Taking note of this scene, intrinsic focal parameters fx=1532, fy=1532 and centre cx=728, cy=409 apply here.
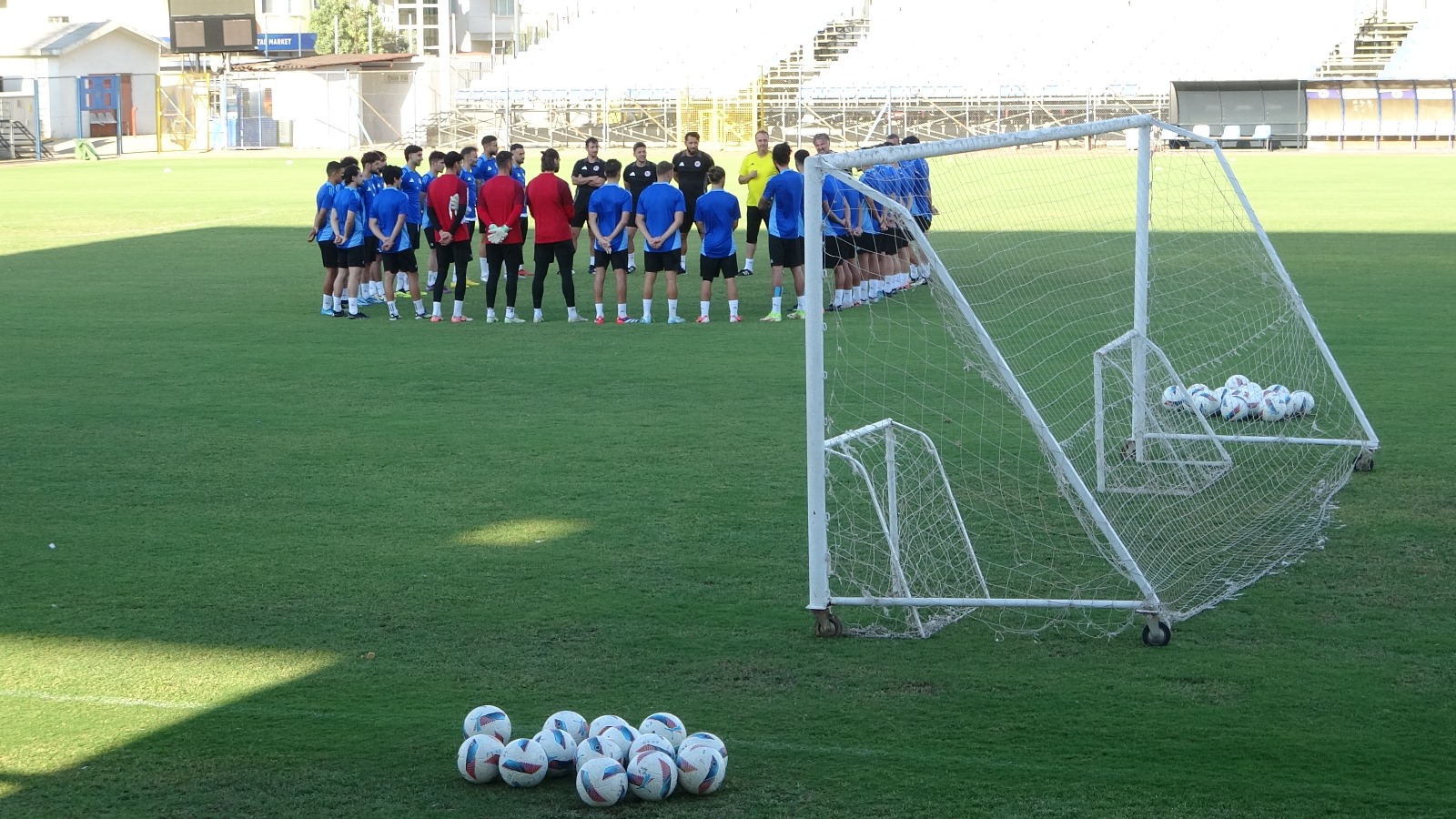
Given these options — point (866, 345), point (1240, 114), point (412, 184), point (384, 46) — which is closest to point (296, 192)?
point (412, 184)

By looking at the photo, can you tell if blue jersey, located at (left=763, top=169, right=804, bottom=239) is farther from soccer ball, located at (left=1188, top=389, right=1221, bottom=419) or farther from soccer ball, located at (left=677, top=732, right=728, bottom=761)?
soccer ball, located at (left=677, top=732, right=728, bottom=761)

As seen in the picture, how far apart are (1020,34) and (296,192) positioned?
26969 millimetres

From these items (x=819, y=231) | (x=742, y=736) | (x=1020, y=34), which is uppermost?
(x=1020, y=34)

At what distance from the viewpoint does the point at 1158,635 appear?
20.0ft

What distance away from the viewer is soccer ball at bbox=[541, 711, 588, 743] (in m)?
4.99

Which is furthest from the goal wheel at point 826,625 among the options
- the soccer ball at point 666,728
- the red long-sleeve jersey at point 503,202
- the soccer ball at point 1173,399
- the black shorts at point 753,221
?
the black shorts at point 753,221

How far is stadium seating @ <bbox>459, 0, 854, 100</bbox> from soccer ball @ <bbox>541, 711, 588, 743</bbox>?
154ft

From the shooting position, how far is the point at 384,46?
78000 mm

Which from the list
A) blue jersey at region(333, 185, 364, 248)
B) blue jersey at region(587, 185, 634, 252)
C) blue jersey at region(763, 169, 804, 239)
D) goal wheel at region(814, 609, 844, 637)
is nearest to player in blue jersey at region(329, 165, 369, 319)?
blue jersey at region(333, 185, 364, 248)

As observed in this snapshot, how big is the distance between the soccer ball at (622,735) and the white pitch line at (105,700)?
163cm

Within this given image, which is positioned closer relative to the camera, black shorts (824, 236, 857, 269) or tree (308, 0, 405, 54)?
black shorts (824, 236, 857, 269)

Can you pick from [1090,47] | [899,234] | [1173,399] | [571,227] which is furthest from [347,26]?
[1173,399]

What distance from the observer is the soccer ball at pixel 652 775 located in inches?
186

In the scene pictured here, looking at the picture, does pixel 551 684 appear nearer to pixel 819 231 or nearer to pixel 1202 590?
pixel 819 231
